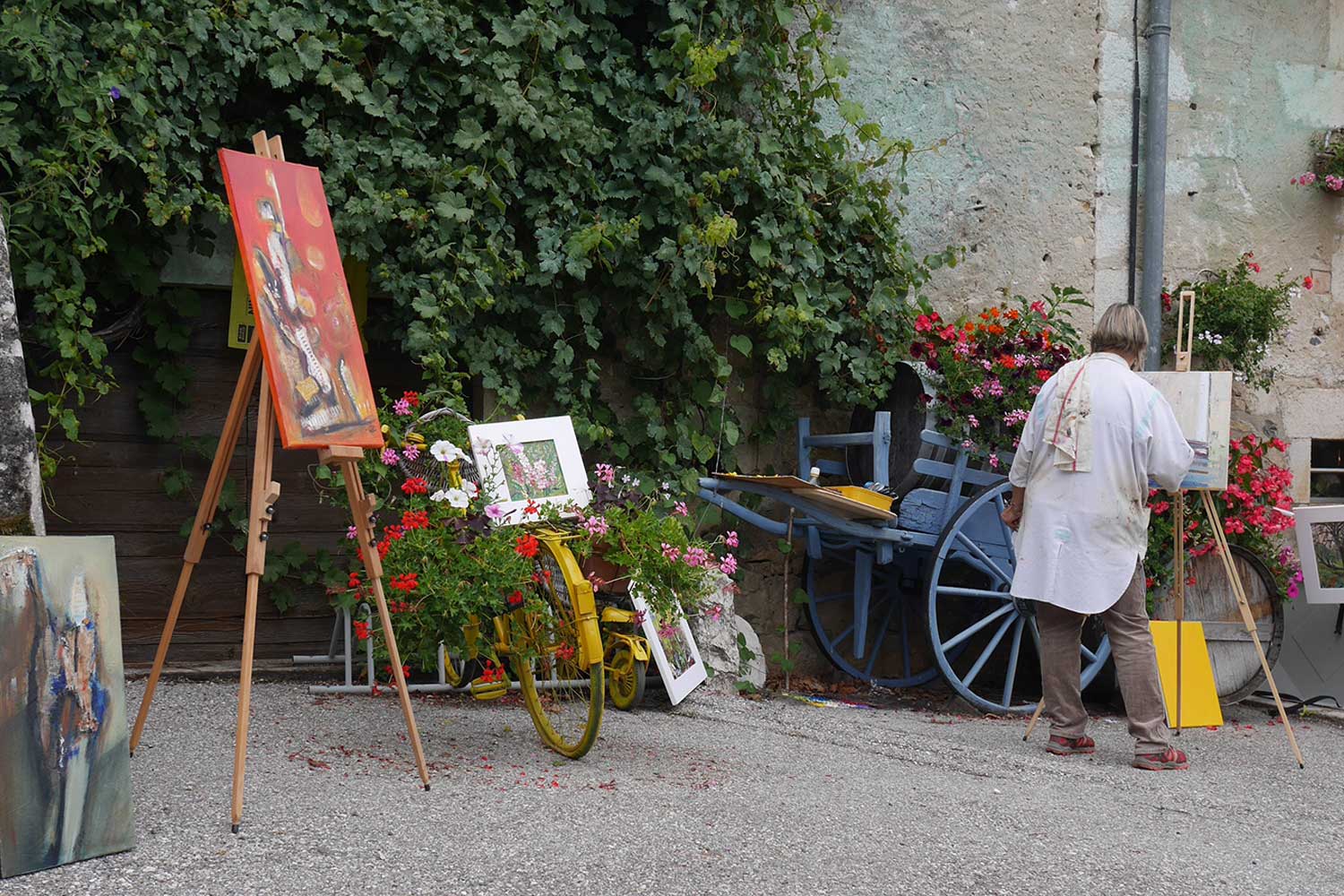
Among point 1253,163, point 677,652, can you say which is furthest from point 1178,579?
point 1253,163

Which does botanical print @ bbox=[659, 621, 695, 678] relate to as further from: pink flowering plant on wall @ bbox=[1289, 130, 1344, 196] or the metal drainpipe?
pink flowering plant on wall @ bbox=[1289, 130, 1344, 196]

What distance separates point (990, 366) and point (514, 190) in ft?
6.89

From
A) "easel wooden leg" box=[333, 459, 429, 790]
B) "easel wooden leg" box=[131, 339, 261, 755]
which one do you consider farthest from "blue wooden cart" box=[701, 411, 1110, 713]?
"easel wooden leg" box=[131, 339, 261, 755]

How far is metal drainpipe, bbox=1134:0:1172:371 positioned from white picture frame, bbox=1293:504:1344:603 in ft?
3.48

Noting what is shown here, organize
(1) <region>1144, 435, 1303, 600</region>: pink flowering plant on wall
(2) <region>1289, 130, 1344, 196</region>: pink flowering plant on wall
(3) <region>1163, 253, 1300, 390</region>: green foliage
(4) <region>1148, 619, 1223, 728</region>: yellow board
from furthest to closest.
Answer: (2) <region>1289, 130, 1344, 196</region>: pink flowering plant on wall, (3) <region>1163, 253, 1300, 390</region>: green foliage, (1) <region>1144, 435, 1303, 600</region>: pink flowering plant on wall, (4) <region>1148, 619, 1223, 728</region>: yellow board

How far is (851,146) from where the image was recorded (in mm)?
5840

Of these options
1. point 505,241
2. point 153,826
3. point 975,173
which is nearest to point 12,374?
point 153,826

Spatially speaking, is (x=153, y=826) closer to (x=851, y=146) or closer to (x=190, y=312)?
(x=190, y=312)

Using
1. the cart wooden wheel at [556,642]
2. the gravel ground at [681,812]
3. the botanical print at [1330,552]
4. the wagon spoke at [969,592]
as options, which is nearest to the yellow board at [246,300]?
the gravel ground at [681,812]

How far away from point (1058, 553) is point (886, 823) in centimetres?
139

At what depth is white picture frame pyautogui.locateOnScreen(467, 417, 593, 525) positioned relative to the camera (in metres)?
3.91

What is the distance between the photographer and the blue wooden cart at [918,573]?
518 centimetres

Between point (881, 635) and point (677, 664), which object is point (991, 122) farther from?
point (677, 664)

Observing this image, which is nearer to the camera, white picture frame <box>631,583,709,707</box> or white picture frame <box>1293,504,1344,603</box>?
white picture frame <box>631,583,709,707</box>
